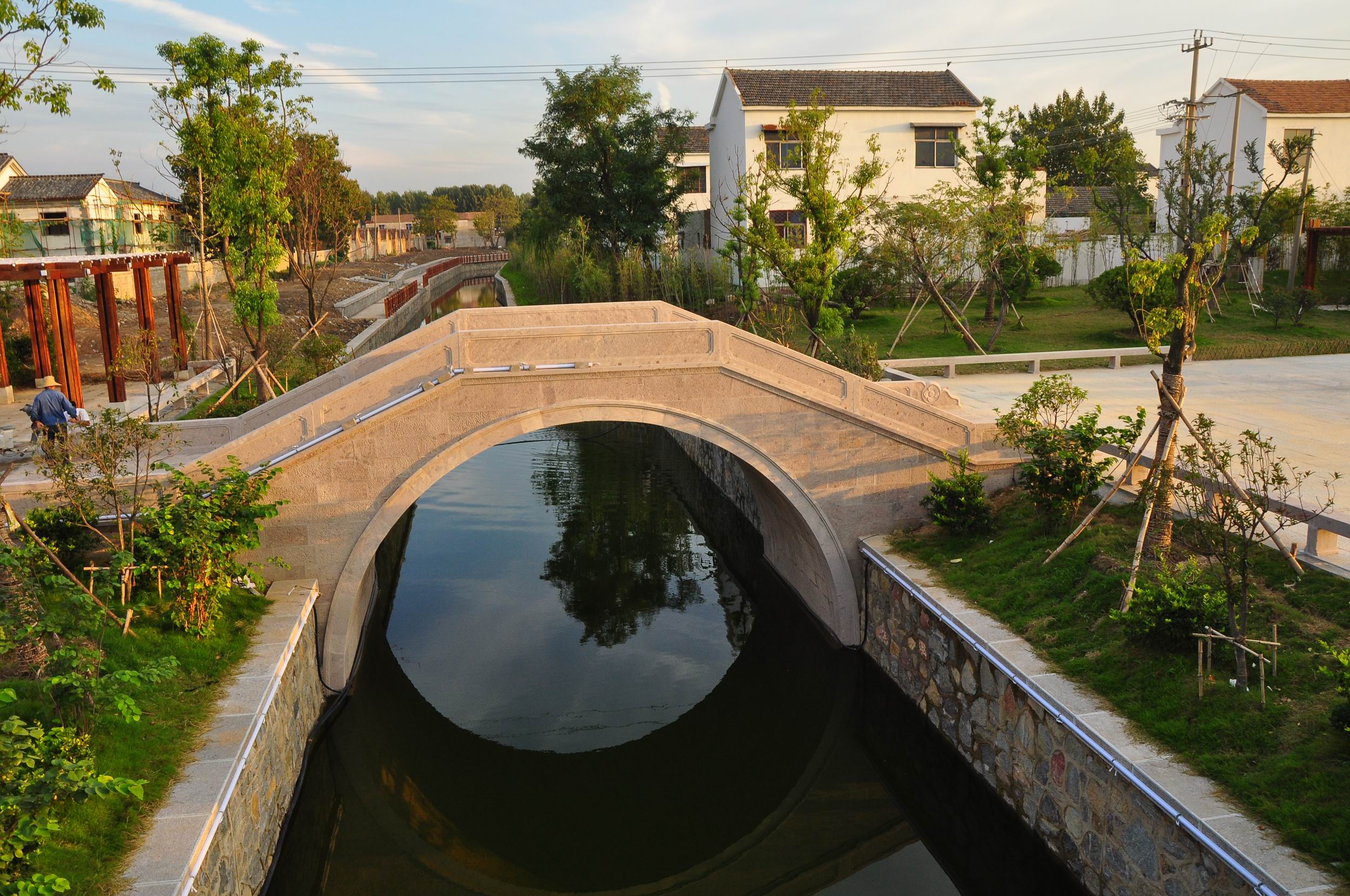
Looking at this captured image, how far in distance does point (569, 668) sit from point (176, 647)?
5.15m

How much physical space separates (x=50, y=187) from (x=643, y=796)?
36.8 metres

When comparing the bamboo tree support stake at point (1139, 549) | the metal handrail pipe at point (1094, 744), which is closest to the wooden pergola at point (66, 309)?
the metal handrail pipe at point (1094, 744)

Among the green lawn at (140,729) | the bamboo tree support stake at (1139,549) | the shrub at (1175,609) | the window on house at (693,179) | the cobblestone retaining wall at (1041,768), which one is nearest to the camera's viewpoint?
the green lawn at (140,729)

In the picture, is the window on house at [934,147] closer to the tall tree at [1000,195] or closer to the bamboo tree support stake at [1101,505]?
the tall tree at [1000,195]

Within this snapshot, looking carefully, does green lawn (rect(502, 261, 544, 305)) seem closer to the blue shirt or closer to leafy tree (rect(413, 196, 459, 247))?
the blue shirt

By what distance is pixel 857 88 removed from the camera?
32.7m

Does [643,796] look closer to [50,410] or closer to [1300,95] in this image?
[50,410]

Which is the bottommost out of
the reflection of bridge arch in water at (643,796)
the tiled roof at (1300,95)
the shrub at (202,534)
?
the reflection of bridge arch in water at (643,796)

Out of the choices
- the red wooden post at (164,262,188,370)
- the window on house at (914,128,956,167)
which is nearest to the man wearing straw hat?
the red wooden post at (164,262,188,370)

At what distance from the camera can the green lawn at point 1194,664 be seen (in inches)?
240

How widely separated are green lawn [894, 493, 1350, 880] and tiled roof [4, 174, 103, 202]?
3508cm

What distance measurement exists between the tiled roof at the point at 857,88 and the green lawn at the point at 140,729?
26.6 m

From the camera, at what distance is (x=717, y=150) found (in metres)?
36.3

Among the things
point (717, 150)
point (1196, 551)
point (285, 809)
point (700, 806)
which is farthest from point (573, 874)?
point (717, 150)
